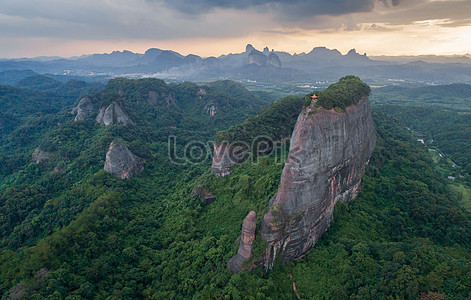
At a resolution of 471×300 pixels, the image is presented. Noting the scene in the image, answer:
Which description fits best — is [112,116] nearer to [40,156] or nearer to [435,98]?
[40,156]

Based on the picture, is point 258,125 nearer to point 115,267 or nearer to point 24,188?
point 115,267

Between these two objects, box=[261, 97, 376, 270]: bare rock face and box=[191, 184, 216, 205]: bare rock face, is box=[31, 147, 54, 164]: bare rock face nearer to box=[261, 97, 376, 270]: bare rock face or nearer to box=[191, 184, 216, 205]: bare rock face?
box=[191, 184, 216, 205]: bare rock face

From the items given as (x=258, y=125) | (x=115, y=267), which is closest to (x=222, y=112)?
(x=258, y=125)

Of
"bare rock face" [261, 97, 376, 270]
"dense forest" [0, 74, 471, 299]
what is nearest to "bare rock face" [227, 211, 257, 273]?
"dense forest" [0, 74, 471, 299]
